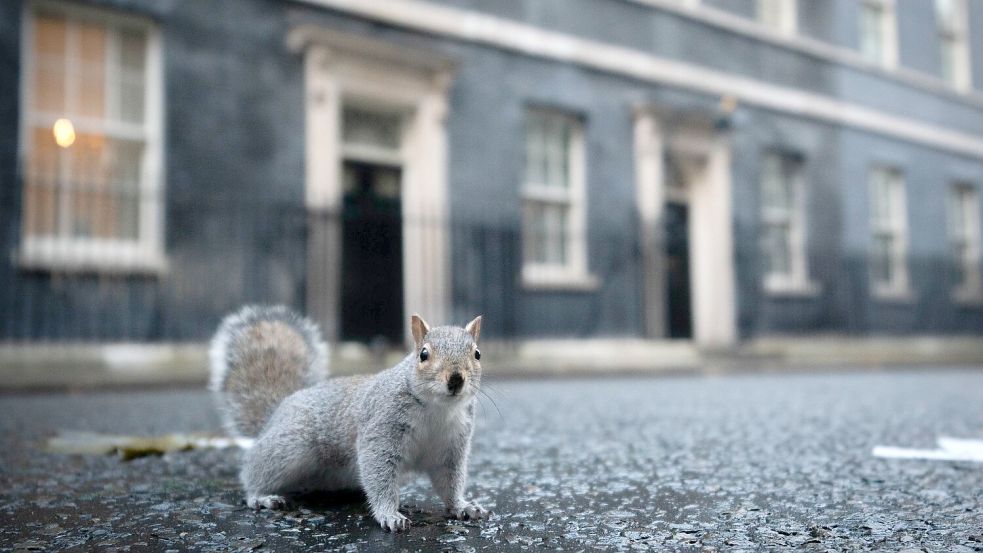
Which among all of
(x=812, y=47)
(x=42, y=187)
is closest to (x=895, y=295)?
(x=812, y=47)

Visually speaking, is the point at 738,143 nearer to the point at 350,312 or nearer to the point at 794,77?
the point at 794,77

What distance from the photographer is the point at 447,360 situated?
1.77 metres

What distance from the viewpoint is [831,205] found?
47.2 ft

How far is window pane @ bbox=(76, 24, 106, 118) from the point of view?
7.88m

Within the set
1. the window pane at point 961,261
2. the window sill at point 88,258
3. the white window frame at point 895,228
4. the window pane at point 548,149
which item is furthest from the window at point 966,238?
the window sill at point 88,258

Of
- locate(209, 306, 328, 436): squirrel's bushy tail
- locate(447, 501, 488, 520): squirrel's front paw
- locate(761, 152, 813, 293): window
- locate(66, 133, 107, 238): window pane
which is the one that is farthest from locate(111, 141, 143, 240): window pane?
locate(761, 152, 813, 293): window

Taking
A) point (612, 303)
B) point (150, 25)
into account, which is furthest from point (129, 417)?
point (612, 303)

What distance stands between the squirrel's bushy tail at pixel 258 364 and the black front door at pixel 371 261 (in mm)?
6796

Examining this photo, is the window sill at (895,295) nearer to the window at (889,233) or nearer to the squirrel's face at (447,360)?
the window at (889,233)

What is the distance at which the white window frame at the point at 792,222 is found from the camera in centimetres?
1352

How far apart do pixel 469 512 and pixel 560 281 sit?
896cm

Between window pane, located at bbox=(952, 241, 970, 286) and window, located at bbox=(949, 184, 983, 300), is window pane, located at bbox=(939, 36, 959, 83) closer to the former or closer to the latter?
window, located at bbox=(949, 184, 983, 300)

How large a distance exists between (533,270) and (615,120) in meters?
2.64

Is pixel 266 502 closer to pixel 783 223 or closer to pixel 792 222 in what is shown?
pixel 783 223
